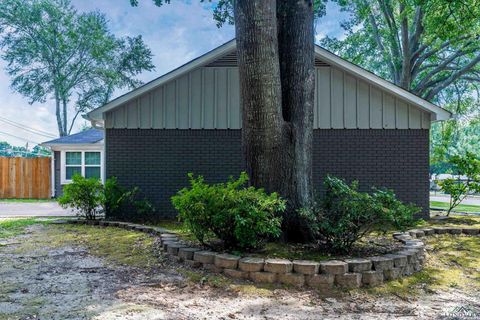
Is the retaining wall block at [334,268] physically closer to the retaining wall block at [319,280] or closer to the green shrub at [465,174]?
the retaining wall block at [319,280]

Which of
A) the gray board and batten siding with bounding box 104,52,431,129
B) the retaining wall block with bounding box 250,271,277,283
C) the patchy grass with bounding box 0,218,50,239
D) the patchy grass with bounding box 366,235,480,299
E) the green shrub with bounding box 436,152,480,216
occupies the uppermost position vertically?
the gray board and batten siding with bounding box 104,52,431,129

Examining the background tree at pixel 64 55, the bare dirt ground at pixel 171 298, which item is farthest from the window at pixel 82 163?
the bare dirt ground at pixel 171 298

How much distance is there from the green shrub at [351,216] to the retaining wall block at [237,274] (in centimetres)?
115

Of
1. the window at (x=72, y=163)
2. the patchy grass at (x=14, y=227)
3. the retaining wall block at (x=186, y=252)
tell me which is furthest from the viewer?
the window at (x=72, y=163)

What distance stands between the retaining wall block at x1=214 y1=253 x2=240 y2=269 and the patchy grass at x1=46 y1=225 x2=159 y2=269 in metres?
0.92

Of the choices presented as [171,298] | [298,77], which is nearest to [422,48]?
[298,77]

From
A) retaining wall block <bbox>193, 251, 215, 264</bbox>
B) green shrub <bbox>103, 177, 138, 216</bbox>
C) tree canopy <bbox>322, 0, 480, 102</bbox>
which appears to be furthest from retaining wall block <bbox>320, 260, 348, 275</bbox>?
tree canopy <bbox>322, 0, 480, 102</bbox>

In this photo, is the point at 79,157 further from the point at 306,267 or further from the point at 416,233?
the point at 306,267

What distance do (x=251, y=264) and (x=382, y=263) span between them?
60.3 inches

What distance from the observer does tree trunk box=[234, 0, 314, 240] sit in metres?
5.20

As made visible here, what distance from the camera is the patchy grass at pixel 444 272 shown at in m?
4.21

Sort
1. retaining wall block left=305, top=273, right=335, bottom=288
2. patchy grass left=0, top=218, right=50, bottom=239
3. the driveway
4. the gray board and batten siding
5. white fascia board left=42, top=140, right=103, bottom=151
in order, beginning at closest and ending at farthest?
retaining wall block left=305, top=273, right=335, bottom=288, patchy grass left=0, top=218, right=50, bottom=239, the gray board and batten siding, the driveway, white fascia board left=42, top=140, right=103, bottom=151

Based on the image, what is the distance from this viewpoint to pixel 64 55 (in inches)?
961

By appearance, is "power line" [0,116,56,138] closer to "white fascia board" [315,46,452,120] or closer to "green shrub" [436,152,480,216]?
"white fascia board" [315,46,452,120]
